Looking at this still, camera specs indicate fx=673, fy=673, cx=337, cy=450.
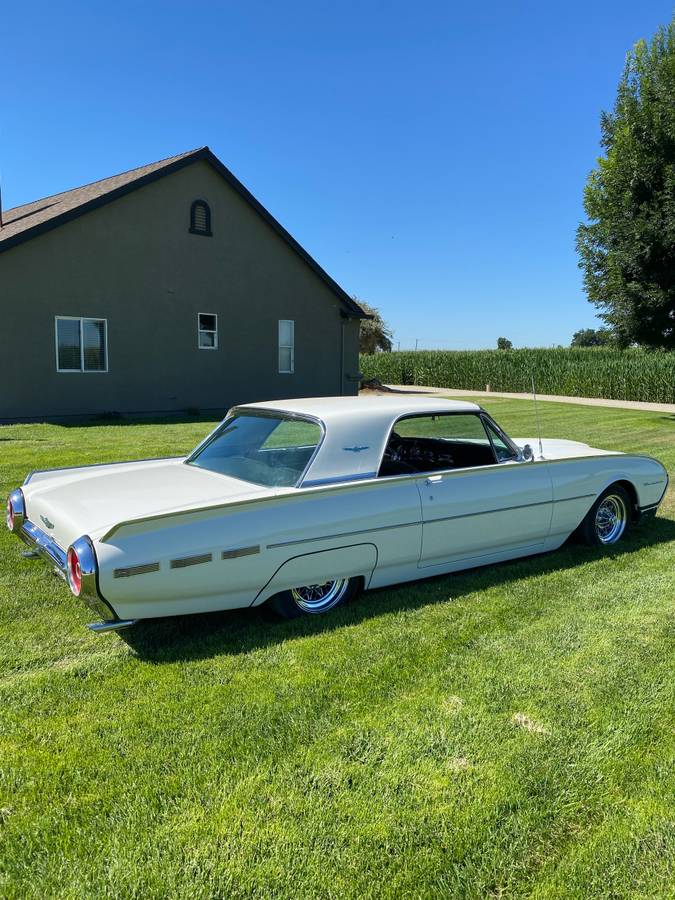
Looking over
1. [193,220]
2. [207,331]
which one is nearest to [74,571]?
[207,331]

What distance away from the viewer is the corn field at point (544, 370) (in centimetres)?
2517

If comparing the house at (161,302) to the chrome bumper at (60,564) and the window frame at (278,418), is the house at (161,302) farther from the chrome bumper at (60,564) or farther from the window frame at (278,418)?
the chrome bumper at (60,564)

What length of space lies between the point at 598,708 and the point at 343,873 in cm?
145

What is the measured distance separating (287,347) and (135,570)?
635 inches

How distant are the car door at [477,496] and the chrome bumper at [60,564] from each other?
72.6 inches

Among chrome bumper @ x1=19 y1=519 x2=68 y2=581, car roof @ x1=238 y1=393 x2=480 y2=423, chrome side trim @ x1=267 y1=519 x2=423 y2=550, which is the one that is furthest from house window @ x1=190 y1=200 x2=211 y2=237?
chrome side trim @ x1=267 y1=519 x2=423 y2=550

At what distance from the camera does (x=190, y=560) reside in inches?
129

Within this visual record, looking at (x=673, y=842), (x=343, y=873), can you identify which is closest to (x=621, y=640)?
(x=673, y=842)

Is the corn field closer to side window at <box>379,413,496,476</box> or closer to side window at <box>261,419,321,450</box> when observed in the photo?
side window at <box>379,413,496,476</box>

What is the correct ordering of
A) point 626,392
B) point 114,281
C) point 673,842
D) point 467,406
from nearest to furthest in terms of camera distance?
point 673,842 < point 467,406 < point 114,281 < point 626,392

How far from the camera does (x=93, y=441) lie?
11070 millimetres

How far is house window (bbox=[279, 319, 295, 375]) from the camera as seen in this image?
18.8 meters

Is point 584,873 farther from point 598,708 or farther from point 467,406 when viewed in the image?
point 467,406

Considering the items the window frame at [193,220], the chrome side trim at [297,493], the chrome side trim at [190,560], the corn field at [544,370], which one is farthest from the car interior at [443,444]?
the corn field at [544,370]
